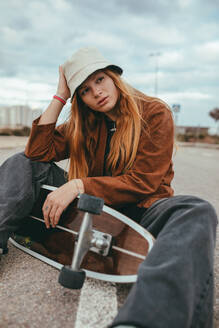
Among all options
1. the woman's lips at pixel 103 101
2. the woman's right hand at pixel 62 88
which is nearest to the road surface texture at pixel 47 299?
the woman's lips at pixel 103 101

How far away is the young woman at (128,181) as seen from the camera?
1.36m

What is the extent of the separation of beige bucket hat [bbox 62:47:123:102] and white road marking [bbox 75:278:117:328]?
4.47ft

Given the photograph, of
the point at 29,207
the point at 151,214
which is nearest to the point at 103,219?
the point at 151,214

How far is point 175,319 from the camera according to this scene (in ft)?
4.14

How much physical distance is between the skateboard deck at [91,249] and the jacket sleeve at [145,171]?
13 centimetres

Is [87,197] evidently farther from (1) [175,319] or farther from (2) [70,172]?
(2) [70,172]

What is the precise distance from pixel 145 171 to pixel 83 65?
878 mm

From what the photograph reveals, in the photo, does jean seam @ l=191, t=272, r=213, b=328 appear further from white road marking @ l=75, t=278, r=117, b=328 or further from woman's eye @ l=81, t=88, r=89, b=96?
woman's eye @ l=81, t=88, r=89, b=96

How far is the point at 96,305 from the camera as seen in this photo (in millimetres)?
1805

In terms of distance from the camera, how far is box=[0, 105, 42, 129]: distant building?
102ft

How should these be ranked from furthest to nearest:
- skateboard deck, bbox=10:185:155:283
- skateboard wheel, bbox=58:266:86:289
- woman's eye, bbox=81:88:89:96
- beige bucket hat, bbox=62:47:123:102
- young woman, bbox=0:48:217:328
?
woman's eye, bbox=81:88:89:96, beige bucket hat, bbox=62:47:123:102, skateboard deck, bbox=10:185:155:283, skateboard wheel, bbox=58:266:86:289, young woman, bbox=0:48:217:328

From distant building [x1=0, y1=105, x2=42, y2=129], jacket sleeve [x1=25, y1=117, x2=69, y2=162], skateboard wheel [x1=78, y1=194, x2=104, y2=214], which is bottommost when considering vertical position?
distant building [x1=0, y1=105, x2=42, y2=129]

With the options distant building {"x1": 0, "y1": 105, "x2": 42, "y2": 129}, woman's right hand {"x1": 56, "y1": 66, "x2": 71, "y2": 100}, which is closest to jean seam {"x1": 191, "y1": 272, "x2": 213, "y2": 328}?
woman's right hand {"x1": 56, "y1": 66, "x2": 71, "y2": 100}

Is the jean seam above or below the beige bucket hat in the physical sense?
below
